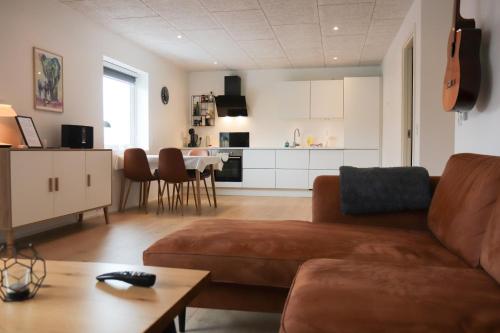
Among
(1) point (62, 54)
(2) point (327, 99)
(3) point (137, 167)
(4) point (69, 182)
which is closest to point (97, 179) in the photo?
(4) point (69, 182)

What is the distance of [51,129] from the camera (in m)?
4.11

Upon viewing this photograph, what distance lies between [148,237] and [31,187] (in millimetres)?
1056

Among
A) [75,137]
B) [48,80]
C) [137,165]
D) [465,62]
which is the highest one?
[48,80]

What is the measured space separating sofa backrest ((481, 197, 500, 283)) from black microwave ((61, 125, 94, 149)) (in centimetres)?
385

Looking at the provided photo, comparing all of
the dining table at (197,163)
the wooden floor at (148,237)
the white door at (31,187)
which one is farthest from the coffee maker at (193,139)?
the white door at (31,187)

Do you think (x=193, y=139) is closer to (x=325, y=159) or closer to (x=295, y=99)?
(x=295, y=99)

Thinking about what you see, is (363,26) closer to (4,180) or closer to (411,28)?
(411,28)

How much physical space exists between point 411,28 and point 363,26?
743 mm

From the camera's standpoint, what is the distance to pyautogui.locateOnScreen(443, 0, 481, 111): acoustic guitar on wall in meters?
2.22

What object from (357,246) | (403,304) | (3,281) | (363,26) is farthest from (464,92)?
(363,26)

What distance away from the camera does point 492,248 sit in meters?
1.27

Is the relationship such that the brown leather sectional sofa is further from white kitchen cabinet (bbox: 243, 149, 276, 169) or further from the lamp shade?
white kitchen cabinet (bbox: 243, 149, 276, 169)

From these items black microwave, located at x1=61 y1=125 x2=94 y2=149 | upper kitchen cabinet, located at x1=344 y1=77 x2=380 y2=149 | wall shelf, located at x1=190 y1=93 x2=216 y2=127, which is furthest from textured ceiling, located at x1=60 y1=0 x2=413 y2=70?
black microwave, located at x1=61 y1=125 x2=94 y2=149

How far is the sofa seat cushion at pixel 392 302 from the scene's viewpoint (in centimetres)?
93
